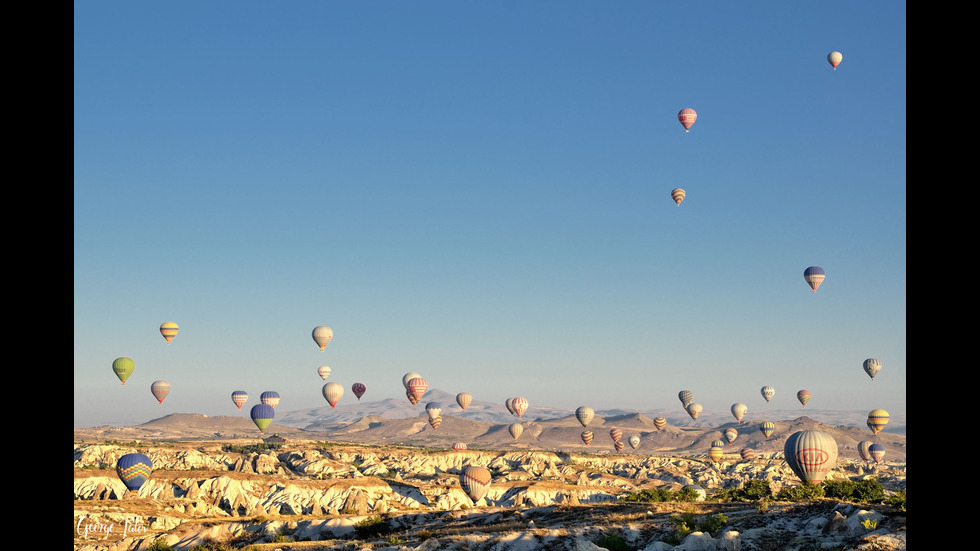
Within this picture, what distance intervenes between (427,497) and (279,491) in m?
17.2

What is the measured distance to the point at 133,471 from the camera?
79312 millimetres

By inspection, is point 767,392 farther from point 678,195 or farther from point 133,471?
point 133,471

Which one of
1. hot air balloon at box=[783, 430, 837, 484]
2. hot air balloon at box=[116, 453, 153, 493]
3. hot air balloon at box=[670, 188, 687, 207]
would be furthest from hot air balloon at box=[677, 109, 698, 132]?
hot air balloon at box=[116, 453, 153, 493]

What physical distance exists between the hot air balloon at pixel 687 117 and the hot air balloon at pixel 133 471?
235ft

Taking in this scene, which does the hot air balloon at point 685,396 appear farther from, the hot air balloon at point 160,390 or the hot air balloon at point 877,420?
the hot air balloon at point 160,390

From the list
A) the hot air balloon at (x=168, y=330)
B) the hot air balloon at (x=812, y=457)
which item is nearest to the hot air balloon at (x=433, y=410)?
the hot air balloon at (x=168, y=330)

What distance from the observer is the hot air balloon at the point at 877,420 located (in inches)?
4658

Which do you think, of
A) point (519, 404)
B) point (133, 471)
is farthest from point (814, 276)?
point (133, 471)

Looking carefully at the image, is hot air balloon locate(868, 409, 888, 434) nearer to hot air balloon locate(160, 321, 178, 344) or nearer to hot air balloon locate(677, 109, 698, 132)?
hot air balloon locate(677, 109, 698, 132)

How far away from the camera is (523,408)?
14112 centimetres

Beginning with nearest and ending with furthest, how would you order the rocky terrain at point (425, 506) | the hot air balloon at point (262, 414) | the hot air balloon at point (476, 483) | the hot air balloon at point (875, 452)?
1. the rocky terrain at point (425, 506)
2. the hot air balloon at point (476, 483)
3. the hot air balloon at point (262, 414)
4. the hot air balloon at point (875, 452)

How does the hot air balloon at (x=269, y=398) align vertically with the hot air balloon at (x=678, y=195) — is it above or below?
below
